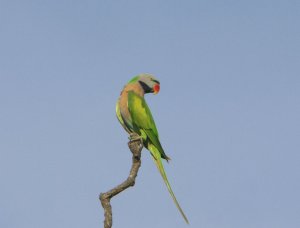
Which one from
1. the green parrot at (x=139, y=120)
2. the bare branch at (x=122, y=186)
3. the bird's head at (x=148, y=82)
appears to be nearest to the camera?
the bare branch at (x=122, y=186)

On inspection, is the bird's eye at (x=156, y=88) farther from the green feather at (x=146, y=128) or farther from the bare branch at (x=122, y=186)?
the bare branch at (x=122, y=186)

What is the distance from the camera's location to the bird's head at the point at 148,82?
35.1 ft

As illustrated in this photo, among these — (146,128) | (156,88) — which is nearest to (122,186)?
(146,128)

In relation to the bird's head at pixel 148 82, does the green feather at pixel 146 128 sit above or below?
below

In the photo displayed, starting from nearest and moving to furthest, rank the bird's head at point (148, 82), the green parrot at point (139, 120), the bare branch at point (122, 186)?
1. the bare branch at point (122, 186)
2. the green parrot at point (139, 120)
3. the bird's head at point (148, 82)

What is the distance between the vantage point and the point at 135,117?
33.6 feet

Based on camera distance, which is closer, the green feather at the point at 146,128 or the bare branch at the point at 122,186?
the bare branch at the point at 122,186

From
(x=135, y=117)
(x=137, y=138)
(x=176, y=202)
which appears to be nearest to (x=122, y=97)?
(x=135, y=117)

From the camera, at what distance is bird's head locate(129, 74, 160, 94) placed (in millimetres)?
10703

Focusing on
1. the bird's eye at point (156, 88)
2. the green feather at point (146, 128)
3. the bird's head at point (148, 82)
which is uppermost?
the bird's head at point (148, 82)

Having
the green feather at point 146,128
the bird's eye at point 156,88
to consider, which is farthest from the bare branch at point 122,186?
the bird's eye at point 156,88

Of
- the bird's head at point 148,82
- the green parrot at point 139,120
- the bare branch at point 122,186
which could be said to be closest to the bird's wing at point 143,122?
the green parrot at point 139,120

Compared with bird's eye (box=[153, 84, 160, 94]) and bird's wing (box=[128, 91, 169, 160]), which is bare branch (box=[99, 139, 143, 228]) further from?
bird's eye (box=[153, 84, 160, 94])

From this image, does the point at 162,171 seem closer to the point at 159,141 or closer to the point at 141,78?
the point at 159,141
